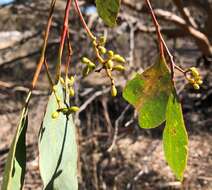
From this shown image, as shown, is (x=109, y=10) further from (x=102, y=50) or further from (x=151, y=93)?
(x=151, y=93)

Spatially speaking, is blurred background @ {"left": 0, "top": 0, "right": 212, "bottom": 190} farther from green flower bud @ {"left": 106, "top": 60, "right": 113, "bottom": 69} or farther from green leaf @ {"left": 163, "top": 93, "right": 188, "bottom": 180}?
green flower bud @ {"left": 106, "top": 60, "right": 113, "bottom": 69}

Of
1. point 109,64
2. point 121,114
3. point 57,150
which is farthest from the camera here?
point 121,114

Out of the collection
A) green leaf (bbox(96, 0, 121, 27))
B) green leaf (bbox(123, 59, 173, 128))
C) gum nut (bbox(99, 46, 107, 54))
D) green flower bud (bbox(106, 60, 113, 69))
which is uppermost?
green leaf (bbox(96, 0, 121, 27))

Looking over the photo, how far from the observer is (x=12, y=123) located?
3.63 m

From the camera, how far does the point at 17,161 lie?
2.47 ft

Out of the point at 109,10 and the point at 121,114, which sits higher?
the point at 109,10

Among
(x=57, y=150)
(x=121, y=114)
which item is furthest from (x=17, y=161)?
(x=121, y=114)

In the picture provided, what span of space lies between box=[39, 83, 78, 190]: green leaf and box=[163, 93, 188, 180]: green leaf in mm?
151

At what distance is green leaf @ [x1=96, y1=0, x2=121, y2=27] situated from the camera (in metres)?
0.72

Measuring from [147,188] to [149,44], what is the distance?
1.93 metres

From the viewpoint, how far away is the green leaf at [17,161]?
716 millimetres

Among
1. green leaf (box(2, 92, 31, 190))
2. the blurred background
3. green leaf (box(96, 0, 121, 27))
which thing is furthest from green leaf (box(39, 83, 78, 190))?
the blurred background

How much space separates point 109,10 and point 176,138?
23 centimetres

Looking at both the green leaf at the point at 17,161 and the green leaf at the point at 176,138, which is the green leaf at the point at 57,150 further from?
the green leaf at the point at 176,138
